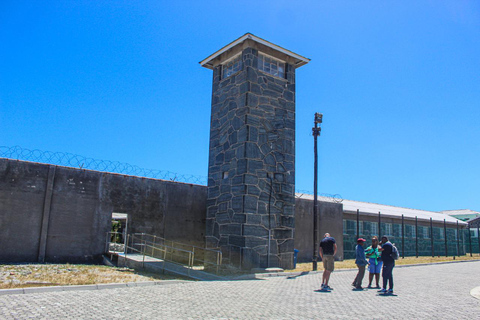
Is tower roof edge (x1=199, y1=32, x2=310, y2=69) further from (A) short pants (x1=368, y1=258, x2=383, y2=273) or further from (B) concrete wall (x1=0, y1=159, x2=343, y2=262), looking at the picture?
(A) short pants (x1=368, y1=258, x2=383, y2=273)

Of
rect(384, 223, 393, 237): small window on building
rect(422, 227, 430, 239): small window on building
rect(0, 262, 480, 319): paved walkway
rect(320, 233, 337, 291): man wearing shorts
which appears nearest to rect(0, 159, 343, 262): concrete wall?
rect(320, 233, 337, 291): man wearing shorts

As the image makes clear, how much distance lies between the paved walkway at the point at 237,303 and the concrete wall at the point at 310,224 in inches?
353

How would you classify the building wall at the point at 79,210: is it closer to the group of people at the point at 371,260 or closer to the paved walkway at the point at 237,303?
the group of people at the point at 371,260

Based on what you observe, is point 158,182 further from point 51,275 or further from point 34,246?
point 51,275

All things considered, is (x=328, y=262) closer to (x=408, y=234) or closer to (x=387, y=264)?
(x=387, y=264)

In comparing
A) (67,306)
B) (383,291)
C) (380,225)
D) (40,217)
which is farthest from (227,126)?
(380,225)

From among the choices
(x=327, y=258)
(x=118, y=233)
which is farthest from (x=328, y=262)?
(x=118, y=233)

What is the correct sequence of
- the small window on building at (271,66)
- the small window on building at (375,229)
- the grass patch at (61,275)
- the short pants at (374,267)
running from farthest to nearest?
the small window on building at (375,229) < the small window on building at (271,66) < the short pants at (374,267) < the grass patch at (61,275)

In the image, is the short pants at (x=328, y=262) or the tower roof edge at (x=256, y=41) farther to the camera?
the tower roof edge at (x=256, y=41)

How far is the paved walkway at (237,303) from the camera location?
6.50m

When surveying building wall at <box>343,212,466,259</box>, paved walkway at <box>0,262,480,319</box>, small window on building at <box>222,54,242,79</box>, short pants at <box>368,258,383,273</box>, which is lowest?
paved walkway at <box>0,262,480,319</box>

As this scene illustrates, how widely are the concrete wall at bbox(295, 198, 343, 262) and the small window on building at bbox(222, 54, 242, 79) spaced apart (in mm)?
7303

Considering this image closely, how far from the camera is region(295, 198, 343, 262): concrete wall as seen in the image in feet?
64.5

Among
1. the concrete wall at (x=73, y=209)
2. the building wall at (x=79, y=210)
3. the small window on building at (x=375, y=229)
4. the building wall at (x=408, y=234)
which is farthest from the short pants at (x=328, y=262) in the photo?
the small window on building at (x=375, y=229)
